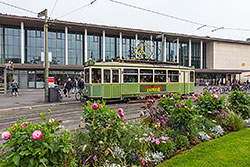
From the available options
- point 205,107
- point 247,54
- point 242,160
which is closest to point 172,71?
point 205,107

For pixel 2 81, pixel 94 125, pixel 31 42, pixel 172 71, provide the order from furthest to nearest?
pixel 31 42, pixel 2 81, pixel 172 71, pixel 94 125

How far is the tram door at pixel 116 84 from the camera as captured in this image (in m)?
13.1

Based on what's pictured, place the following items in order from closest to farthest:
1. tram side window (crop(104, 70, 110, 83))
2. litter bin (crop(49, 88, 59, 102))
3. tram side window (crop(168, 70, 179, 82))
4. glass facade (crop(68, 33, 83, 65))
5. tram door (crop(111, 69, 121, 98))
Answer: tram side window (crop(104, 70, 110, 83)), tram door (crop(111, 69, 121, 98)), litter bin (crop(49, 88, 59, 102)), tram side window (crop(168, 70, 179, 82)), glass facade (crop(68, 33, 83, 65))

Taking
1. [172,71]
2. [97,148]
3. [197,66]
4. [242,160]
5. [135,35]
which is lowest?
[242,160]

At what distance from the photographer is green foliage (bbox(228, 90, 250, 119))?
6.48m

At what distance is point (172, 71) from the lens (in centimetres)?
1587

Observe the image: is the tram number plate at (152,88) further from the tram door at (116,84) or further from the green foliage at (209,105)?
the green foliage at (209,105)

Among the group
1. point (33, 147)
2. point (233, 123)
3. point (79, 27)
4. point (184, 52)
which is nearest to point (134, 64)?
point (233, 123)

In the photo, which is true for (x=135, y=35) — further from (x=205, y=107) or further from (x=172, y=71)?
(x=205, y=107)

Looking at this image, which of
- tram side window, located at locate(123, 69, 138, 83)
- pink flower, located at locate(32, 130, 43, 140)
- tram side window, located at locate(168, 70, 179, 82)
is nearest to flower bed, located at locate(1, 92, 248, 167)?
pink flower, located at locate(32, 130, 43, 140)

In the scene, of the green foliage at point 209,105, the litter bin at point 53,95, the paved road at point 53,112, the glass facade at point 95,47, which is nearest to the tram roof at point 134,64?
the paved road at point 53,112

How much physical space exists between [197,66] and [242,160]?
53.4 metres

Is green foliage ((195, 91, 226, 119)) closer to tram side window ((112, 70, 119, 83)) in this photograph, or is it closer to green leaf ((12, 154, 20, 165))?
green leaf ((12, 154, 20, 165))

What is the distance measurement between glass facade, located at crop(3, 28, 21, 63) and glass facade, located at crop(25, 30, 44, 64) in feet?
5.22
